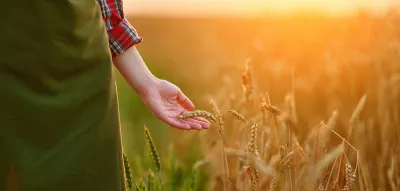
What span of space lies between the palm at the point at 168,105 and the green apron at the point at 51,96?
0.30m

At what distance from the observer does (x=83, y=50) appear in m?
1.36

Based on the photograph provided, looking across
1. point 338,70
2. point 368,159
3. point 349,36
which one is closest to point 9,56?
point 368,159

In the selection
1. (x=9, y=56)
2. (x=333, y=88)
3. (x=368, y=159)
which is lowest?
(x=368, y=159)

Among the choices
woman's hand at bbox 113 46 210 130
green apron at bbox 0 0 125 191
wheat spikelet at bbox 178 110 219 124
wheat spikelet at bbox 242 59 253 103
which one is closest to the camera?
green apron at bbox 0 0 125 191

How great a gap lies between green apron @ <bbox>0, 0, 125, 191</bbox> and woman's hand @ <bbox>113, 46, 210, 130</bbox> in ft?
0.82

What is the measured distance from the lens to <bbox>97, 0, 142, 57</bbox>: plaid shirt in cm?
159

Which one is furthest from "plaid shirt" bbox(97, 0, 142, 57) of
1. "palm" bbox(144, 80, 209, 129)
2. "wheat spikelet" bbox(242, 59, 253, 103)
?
"wheat spikelet" bbox(242, 59, 253, 103)

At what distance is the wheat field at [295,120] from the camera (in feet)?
5.55

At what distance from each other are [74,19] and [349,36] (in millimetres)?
2503

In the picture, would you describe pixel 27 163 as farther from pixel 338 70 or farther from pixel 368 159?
pixel 338 70

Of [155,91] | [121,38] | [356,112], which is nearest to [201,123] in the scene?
[155,91]

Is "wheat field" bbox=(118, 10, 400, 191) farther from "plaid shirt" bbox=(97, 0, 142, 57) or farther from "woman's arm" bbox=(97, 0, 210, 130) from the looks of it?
"plaid shirt" bbox=(97, 0, 142, 57)

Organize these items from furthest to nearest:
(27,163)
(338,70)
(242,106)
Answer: (338,70), (242,106), (27,163)

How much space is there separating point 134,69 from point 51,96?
34 cm
